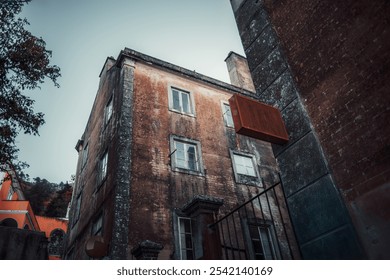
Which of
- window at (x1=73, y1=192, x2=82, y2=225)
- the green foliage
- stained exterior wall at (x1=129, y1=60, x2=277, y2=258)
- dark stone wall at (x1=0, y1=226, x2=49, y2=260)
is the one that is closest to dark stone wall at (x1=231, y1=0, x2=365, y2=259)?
Result: stained exterior wall at (x1=129, y1=60, x2=277, y2=258)

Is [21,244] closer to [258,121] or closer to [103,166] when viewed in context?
[103,166]

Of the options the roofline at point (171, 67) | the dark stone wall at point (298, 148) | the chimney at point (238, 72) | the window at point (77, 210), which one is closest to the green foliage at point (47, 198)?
the window at point (77, 210)

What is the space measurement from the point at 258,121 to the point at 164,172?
7.30m

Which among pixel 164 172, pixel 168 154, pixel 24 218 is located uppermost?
pixel 24 218

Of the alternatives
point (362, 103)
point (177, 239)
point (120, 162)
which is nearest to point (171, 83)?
point (120, 162)

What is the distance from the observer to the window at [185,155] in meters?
12.1

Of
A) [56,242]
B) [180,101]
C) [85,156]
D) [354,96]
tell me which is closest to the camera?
[354,96]

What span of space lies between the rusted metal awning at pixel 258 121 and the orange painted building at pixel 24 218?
16864mm

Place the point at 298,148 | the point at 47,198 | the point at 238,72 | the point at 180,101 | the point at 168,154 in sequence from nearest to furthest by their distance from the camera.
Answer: the point at 298,148 < the point at 168,154 < the point at 180,101 < the point at 238,72 < the point at 47,198

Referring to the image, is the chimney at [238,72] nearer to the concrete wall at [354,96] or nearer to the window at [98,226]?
the window at [98,226]

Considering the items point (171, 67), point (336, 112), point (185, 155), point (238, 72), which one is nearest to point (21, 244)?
point (185, 155)

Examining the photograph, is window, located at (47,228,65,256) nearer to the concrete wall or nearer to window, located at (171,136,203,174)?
window, located at (171,136,203,174)

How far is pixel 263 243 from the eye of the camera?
37.9ft

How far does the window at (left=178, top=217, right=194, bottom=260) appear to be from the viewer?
9945 mm
